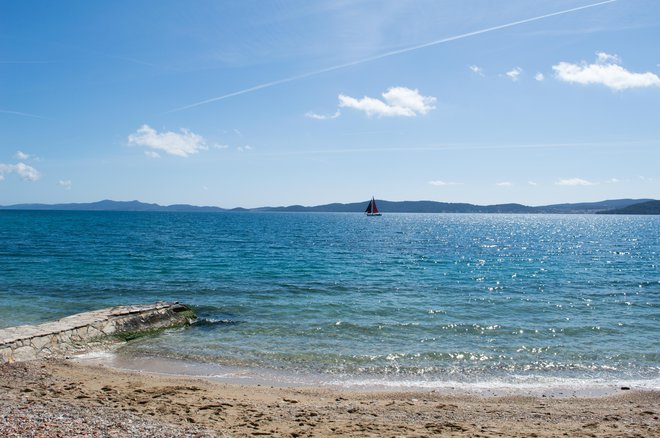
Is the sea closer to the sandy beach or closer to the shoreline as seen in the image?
the shoreline

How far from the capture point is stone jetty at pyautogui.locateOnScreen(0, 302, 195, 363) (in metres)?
14.3

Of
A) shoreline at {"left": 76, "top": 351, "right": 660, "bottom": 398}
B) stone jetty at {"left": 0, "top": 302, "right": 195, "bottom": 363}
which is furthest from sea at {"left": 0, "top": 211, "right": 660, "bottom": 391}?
stone jetty at {"left": 0, "top": 302, "right": 195, "bottom": 363}

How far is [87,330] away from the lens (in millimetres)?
16484

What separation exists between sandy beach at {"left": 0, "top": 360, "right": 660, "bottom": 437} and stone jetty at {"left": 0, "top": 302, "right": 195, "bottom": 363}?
4.75ft

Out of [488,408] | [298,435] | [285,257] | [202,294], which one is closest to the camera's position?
[298,435]

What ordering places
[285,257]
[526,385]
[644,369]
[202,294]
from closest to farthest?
1. [526,385]
2. [644,369]
3. [202,294]
4. [285,257]

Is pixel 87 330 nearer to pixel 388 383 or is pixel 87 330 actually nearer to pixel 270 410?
pixel 270 410

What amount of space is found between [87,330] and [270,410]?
949 cm

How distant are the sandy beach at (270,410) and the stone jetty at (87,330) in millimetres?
1449

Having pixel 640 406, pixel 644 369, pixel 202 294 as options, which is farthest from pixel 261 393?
pixel 202 294

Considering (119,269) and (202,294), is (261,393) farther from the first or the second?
(119,269)

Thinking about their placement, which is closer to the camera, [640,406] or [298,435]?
[298,435]

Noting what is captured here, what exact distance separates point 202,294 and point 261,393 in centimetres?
1533

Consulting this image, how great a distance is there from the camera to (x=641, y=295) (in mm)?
27594
